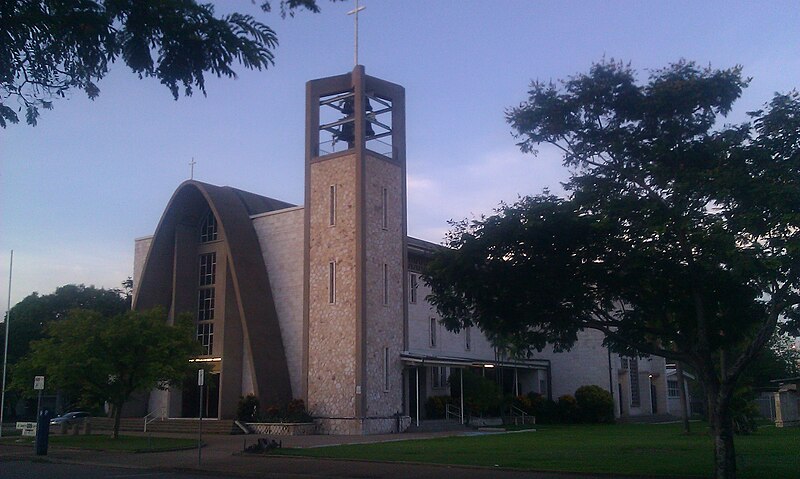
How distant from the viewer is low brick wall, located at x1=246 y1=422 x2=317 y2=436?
36906 millimetres

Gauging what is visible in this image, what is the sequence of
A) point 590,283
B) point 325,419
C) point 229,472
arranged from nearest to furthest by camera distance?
1. point 590,283
2. point 229,472
3. point 325,419

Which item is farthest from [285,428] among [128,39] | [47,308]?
[47,308]

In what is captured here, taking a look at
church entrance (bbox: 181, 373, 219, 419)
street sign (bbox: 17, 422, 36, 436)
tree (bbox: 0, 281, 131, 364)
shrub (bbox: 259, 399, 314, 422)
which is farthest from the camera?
tree (bbox: 0, 281, 131, 364)

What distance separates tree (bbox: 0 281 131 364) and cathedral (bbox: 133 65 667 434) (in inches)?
742

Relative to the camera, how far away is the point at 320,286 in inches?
1565

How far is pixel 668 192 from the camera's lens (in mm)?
17000

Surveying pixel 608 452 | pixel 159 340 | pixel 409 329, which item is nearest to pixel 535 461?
pixel 608 452

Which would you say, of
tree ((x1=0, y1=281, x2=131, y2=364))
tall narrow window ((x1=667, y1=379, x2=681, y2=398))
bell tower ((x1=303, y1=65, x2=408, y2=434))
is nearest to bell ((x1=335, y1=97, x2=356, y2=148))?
bell tower ((x1=303, y1=65, x2=408, y2=434))

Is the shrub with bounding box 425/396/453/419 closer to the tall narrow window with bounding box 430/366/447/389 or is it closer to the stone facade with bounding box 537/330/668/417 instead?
the tall narrow window with bounding box 430/366/447/389

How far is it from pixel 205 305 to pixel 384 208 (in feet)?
Result: 41.8

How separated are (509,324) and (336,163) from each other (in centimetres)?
2242

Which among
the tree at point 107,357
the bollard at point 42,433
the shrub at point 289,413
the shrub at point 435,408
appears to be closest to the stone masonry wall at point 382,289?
the shrub at point 289,413

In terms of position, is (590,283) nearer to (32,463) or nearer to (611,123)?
(611,123)

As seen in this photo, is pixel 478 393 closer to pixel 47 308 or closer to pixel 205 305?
pixel 205 305
